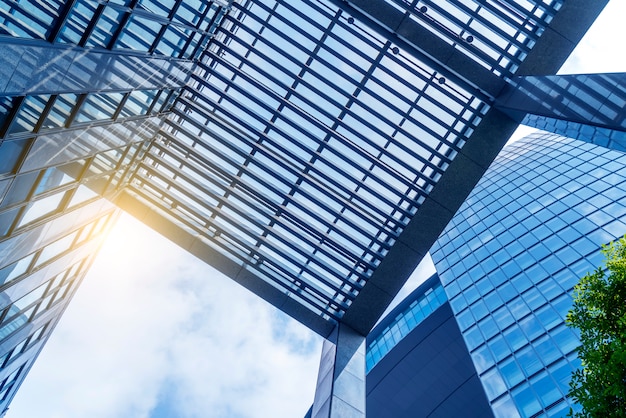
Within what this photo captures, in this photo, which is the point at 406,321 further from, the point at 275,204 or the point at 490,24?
the point at 490,24

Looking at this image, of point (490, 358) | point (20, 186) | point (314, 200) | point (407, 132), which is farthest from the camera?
point (490, 358)

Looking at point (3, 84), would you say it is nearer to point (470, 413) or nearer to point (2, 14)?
point (2, 14)

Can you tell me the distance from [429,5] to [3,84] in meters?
11.6

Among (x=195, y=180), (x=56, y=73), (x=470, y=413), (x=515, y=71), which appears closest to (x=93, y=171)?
(x=195, y=180)

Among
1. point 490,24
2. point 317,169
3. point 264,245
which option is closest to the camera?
point 490,24

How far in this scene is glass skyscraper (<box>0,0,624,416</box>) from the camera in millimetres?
13461

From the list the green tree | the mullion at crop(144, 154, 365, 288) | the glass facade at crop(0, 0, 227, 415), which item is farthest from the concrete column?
the glass facade at crop(0, 0, 227, 415)

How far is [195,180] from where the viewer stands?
19453 mm

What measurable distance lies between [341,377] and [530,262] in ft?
55.4

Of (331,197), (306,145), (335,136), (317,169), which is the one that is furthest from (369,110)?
(331,197)

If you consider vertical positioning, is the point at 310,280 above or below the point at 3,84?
below

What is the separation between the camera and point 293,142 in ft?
58.3

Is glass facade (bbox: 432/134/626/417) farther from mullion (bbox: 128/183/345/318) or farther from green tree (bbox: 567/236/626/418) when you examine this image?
green tree (bbox: 567/236/626/418)

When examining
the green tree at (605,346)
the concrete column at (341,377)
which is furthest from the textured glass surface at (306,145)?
the green tree at (605,346)
